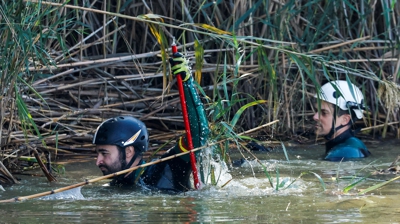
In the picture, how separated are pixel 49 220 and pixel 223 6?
3984 mm

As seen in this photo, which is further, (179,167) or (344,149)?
(344,149)

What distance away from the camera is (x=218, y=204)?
13.9 ft

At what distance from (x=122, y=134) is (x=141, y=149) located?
17 centimetres

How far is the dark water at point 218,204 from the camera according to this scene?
3707 mm

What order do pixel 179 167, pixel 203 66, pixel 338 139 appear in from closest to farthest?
pixel 179 167 < pixel 338 139 < pixel 203 66

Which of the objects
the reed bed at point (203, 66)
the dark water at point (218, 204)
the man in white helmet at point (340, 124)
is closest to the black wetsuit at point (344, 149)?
the man in white helmet at point (340, 124)

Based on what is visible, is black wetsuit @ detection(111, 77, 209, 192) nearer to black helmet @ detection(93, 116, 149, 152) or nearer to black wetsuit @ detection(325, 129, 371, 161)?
black helmet @ detection(93, 116, 149, 152)

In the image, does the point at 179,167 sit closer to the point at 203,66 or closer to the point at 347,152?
the point at 347,152

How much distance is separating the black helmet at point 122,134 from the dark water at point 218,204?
1.02 feet

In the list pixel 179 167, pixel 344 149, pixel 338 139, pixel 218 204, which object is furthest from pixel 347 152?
pixel 218 204

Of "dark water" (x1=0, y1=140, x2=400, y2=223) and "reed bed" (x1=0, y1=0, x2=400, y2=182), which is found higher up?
"reed bed" (x1=0, y1=0, x2=400, y2=182)

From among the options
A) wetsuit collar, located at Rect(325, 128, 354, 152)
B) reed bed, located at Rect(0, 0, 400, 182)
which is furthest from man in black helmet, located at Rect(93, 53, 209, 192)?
wetsuit collar, located at Rect(325, 128, 354, 152)

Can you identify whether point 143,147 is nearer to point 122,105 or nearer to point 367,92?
point 122,105

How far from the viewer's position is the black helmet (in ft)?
16.1
